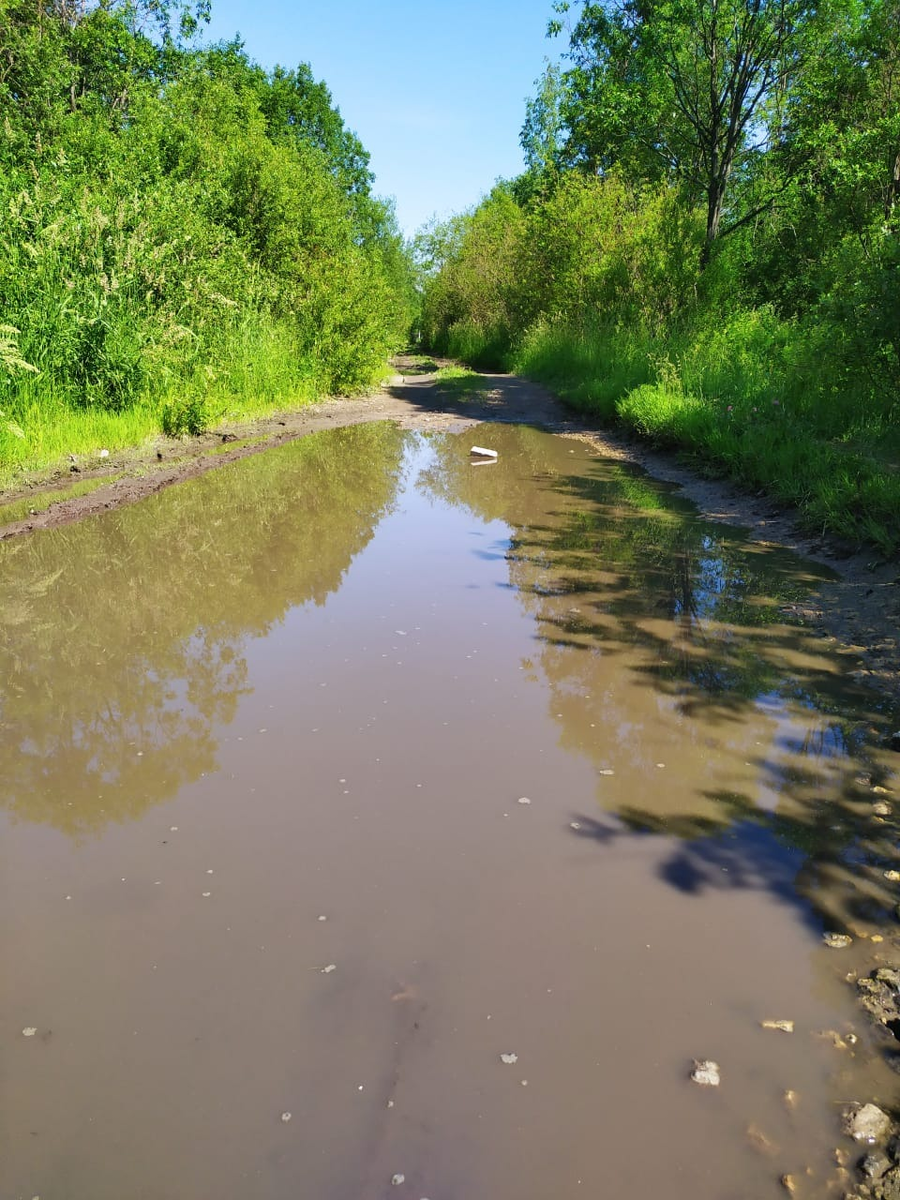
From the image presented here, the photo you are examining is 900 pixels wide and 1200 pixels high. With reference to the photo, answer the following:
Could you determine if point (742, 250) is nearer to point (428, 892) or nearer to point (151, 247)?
point (151, 247)

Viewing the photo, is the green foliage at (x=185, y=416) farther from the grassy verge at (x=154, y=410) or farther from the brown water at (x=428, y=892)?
the brown water at (x=428, y=892)

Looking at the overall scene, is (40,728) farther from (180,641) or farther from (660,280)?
(660,280)

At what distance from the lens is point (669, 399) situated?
482 inches

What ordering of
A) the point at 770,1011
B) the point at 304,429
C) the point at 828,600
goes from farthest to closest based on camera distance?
the point at 304,429 < the point at 828,600 < the point at 770,1011

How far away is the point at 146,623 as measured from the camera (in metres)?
5.80

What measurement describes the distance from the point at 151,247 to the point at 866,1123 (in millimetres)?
14006

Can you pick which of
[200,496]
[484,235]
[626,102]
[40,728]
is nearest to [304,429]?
[200,496]

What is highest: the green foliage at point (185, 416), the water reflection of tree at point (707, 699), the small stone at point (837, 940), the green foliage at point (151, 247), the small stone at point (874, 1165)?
the green foliage at point (151, 247)

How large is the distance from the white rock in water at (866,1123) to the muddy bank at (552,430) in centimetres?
292

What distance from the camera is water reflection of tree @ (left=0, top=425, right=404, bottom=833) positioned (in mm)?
3959

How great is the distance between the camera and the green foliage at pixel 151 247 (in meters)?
10.7

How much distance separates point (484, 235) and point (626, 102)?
21.2m

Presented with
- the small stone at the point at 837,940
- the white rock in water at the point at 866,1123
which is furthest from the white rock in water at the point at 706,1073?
the small stone at the point at 837,940

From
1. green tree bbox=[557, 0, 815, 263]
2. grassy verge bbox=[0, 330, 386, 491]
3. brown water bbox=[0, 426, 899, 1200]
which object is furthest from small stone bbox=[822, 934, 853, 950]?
green tree bbox=[557, 0, 815, 263]
